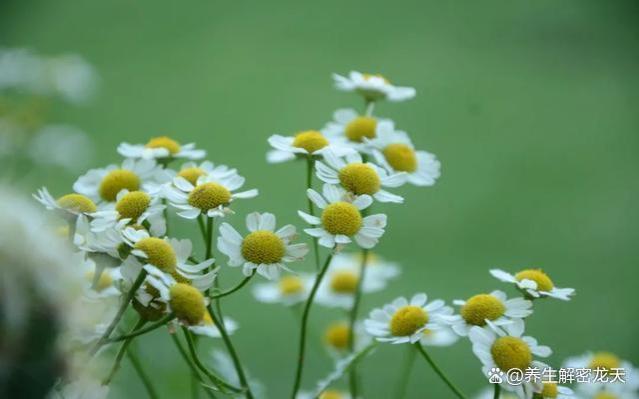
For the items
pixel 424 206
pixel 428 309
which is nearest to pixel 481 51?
pixel 424 206

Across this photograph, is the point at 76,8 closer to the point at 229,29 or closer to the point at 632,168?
the point at 229,29

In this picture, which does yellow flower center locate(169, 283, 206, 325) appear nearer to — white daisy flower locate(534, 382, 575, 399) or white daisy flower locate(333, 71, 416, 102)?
white daisy flower locate(534, 382, 575, 399)

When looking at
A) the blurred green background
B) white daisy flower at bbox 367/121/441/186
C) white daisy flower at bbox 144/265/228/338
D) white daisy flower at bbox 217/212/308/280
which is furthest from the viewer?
the blurred green background

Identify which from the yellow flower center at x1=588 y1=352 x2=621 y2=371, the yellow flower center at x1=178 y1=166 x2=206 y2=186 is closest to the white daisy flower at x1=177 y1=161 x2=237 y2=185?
the yellow flower center at x1=178 y1=166 x2=206 y2=186

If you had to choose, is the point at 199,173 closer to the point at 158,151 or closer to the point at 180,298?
the point at 158,151

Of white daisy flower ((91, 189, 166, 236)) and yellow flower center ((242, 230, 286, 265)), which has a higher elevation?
white daisy flower ((91, 189, 166, 236))

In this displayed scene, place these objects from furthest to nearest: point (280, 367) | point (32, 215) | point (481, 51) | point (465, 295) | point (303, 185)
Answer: point (481, 51)
point (303, 185)
point (465, 295)
point (280, 367)
point (32, 215)

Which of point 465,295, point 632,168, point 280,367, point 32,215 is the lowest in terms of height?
point 280,367

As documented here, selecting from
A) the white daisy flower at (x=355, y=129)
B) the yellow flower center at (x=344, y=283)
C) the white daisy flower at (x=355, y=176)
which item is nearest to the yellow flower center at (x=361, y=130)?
the white daisy flower at (x=355, y=129)
